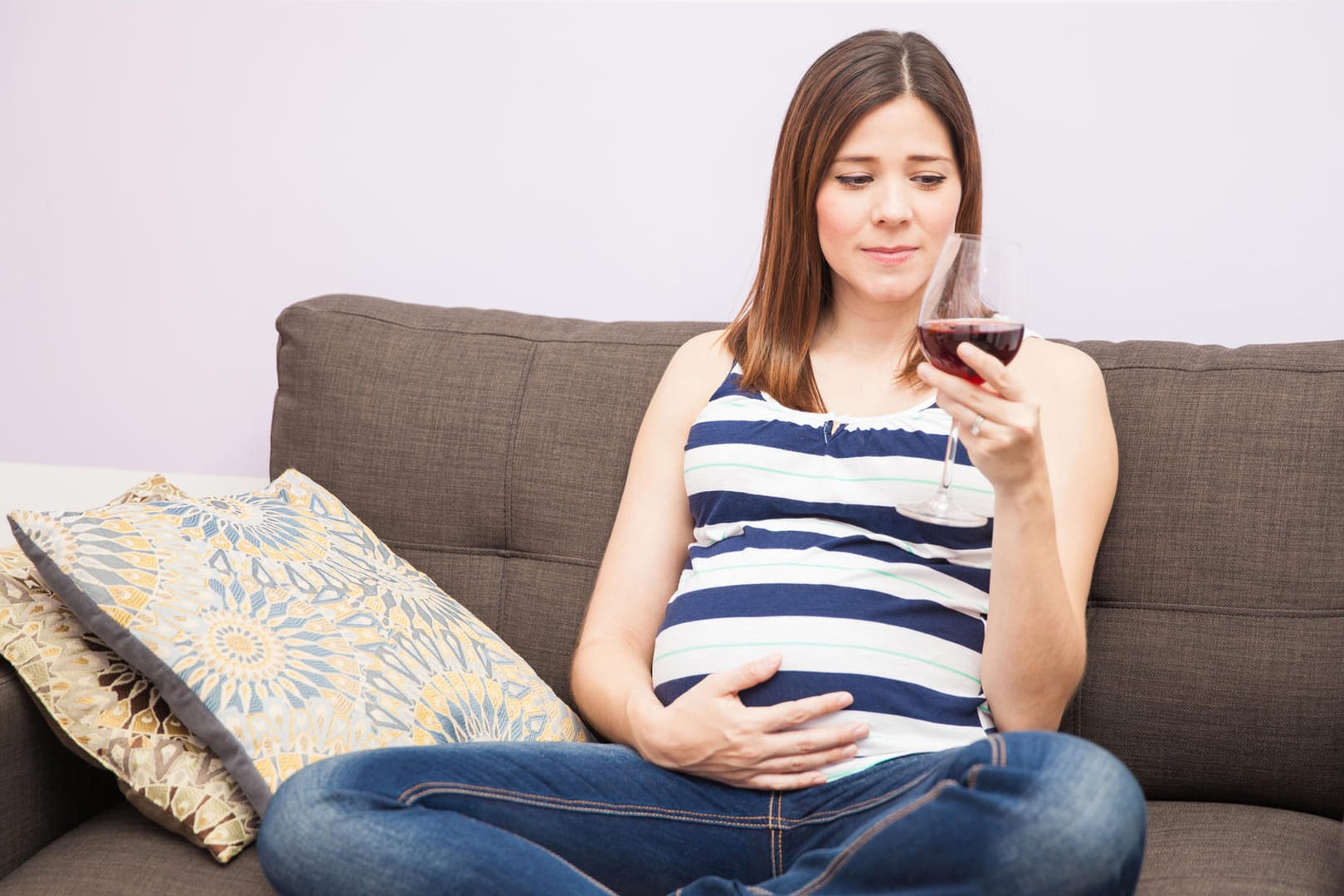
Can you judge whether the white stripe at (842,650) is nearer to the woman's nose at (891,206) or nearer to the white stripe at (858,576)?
the white stripe at (858,576)

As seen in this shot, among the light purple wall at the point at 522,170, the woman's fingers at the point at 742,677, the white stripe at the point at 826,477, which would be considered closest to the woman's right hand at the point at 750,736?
the woman's fingers at the point at 742,677

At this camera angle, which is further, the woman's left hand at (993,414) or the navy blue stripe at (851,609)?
the navy blue stripe at (851,609)

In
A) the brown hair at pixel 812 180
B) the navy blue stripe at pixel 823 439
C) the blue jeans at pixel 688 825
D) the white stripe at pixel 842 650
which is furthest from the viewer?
the brown hair at pixel 812 180

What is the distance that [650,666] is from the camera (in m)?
1.53

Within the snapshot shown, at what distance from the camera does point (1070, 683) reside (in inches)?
51.2

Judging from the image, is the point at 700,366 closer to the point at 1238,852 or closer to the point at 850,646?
the point at 850,646

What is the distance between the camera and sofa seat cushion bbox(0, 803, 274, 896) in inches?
50.1

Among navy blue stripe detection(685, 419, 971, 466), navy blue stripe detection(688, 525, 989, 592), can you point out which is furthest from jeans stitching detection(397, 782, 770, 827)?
navy blue stripe detection(685, 419, 971, 466)

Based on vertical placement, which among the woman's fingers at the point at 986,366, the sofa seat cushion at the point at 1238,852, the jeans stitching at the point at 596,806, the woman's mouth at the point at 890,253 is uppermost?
the woman's mouth at the point at 890,253

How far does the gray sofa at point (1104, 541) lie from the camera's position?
53.9 inches

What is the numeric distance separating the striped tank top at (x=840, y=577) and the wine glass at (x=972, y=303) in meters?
0.29

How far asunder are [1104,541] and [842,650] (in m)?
0.46

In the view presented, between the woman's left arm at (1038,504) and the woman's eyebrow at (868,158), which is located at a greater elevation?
the woman's eyebrow at (868,158)

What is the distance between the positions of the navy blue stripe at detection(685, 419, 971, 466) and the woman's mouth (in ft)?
0.69
